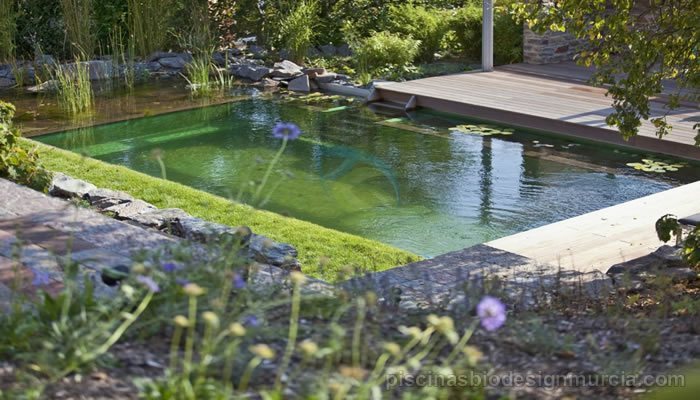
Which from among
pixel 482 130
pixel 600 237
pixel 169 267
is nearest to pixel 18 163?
pixel 600 237

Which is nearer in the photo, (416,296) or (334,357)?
(334,357)

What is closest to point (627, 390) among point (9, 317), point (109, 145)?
point (9, 317)

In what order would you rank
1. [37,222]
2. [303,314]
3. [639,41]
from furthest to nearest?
[639,41]
[37,222]
[303,314]

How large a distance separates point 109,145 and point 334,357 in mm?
7179

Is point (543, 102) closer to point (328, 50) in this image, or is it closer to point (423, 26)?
point (423, 26)

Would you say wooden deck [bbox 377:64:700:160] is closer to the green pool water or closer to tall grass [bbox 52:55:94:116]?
the green pool water

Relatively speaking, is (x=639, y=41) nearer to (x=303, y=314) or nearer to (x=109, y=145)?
(x=303, y=314)

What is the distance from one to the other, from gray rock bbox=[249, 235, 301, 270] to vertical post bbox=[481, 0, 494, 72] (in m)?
6.85

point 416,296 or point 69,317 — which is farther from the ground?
point 69,317

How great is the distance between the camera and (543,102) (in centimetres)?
→ 998

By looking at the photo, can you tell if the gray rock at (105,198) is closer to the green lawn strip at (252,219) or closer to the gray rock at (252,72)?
the green lawn strip at (252,219)

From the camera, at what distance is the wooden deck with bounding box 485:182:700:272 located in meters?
5.47

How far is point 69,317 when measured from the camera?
9.29 ft

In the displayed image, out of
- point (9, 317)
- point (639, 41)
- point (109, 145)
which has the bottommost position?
point (109, 145)
